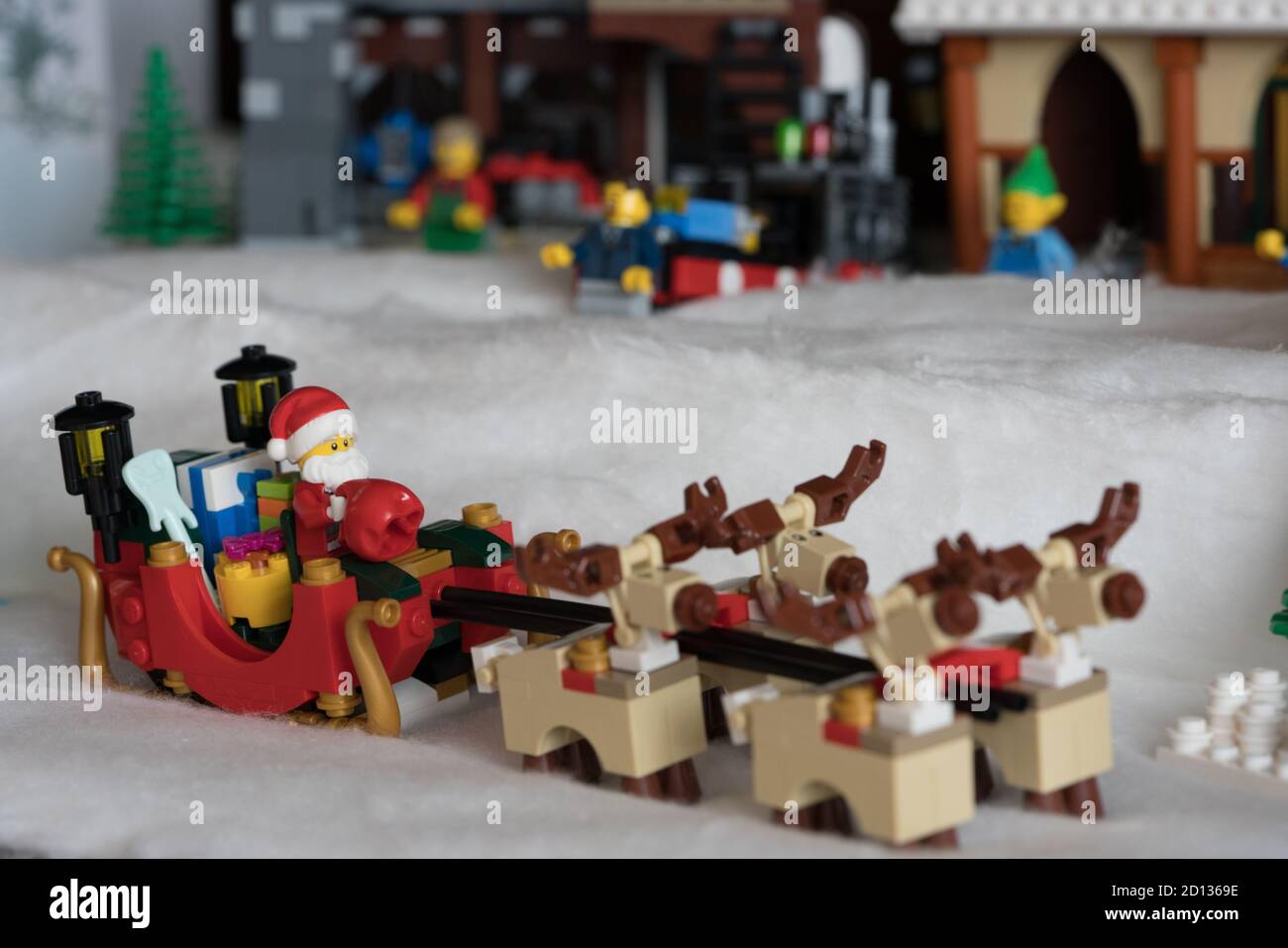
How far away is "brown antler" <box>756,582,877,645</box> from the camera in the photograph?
1.47m

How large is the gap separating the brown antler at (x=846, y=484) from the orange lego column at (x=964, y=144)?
5.76 ft

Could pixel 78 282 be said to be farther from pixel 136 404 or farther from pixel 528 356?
pixel 528 356

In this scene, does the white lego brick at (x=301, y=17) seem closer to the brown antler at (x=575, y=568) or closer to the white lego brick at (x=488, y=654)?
the white lego brick at (x=488, y=654)

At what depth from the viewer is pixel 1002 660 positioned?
1.51 metres

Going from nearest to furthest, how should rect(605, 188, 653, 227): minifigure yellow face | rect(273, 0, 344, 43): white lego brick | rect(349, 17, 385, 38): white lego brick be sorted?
1. rect(605, 188, 653, 227): minifigure yellow face
2. rect(273, 0, 344, 43): white lego brick
3. rect(349, 17, 385, 38): white lego brick

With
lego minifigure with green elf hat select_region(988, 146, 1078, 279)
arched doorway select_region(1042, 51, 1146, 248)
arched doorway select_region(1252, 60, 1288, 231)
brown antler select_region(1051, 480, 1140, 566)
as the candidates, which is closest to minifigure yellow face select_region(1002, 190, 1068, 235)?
lego minifigure with green elf hat select_region(988, 146, 1078, 279)

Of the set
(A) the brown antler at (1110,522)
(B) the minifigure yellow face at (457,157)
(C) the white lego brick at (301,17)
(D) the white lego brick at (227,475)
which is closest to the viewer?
(A) the brown antler at (1110,522)

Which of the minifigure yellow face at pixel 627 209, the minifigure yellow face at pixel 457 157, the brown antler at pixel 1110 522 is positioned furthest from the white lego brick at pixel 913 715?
the minifigure yellow face at pixel 457 157

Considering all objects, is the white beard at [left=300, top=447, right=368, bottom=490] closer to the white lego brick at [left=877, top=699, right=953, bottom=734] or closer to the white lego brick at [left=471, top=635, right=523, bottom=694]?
the white lego brick at [left=471, top=635, right=523, bottom=694]

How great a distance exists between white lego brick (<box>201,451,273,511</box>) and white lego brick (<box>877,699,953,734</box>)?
88 centimetres

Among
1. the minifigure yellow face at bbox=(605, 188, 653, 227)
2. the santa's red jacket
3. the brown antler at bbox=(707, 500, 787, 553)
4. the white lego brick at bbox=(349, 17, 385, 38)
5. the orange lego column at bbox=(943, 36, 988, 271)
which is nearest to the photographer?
the brown antler at bbox=(707, 500, 787, 553)

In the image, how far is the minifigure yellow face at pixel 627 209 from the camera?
3.09 metres

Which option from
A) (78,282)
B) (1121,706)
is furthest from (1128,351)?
(78,282)

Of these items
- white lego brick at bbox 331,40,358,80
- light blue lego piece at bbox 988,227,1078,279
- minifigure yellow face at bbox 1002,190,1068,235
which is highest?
white lego brick at bbox 331,40,358,80
